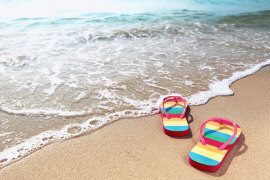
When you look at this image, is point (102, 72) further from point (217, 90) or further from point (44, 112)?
point (217, 90)

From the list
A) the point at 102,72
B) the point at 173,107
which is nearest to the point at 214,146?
the point at 173,107

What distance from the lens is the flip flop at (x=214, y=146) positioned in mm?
2322

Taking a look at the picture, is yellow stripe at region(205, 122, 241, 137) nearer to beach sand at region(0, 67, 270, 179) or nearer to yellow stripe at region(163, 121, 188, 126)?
beach sand at region(0, 67, 270, 179)

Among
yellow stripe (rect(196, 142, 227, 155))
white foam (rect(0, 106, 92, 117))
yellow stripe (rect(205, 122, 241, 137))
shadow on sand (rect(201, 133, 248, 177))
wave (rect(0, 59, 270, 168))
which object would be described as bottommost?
shadow on sand (rect(201, 133, 248, 177))

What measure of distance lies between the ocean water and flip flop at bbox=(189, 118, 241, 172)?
2.46ft

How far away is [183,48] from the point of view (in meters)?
6.58

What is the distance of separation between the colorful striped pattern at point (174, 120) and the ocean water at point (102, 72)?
24 centimetres

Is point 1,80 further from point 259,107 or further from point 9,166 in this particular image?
point 259,107

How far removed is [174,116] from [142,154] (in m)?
0.94

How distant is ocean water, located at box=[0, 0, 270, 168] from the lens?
127 inches

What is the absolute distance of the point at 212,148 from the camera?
2576 mm

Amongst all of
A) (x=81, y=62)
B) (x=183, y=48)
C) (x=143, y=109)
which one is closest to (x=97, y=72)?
(x=81, y=62)

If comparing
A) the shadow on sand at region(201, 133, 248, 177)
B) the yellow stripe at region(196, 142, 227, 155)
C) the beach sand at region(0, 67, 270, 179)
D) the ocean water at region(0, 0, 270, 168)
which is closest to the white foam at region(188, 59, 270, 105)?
the ocean water at region(0, 0, 270, 168)

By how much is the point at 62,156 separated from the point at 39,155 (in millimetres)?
300
